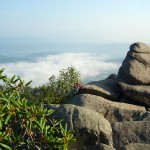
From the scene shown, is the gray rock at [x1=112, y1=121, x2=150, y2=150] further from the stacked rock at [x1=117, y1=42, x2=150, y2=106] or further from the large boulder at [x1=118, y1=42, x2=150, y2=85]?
the large boulder at [x1=118, y1=42, x2=150, y2=85]

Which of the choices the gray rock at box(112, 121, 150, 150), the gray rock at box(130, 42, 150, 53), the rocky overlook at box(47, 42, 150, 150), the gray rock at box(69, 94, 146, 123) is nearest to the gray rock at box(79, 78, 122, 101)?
the rocky overlook at box(47, 42, 150, 150)

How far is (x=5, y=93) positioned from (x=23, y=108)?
1.04 metres

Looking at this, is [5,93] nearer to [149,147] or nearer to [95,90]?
[149,147]

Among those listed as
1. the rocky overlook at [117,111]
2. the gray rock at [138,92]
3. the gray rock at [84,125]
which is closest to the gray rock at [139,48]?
the rocky overlook at [117,111]

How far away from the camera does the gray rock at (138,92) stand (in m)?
29.7

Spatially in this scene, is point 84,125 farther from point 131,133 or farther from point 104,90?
point 104,90

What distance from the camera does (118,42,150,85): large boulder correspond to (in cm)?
3130

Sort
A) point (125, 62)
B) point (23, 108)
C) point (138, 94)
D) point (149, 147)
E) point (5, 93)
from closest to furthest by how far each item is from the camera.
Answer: point (23, 108) → point (5, 93) → point (149, 147) → point (138, 94) → point (125, 62)

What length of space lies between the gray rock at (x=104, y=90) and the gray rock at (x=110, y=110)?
3838 mm

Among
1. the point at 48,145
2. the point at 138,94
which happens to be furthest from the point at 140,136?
the point at 138,94

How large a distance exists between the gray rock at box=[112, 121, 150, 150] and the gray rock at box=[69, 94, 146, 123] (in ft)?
10.8

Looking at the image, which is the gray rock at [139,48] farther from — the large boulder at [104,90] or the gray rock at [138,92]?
the gray rock at [138,92]

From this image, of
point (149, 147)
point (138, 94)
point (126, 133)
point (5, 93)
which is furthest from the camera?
point (138, 94)

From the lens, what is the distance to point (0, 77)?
11.6m
